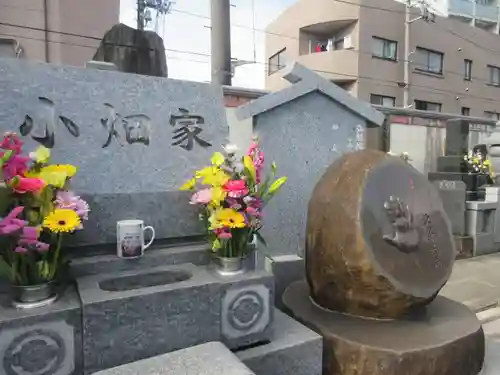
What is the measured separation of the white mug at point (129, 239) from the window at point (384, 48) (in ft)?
56.8

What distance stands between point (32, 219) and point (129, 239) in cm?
56

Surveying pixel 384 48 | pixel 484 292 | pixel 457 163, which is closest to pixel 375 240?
pixel 484 292

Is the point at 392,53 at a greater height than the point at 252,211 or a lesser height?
greater

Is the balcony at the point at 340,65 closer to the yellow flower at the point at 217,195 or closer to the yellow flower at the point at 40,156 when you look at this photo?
the yellow flower at the point at 217,195

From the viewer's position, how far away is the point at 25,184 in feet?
5.54

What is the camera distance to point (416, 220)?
2.63 metres

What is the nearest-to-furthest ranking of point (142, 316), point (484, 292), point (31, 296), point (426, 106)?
point (31, 296) → point (142, 316) → point (484, 292) → point (426, 106)

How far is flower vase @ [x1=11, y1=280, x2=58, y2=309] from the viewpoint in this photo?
5.43 ft

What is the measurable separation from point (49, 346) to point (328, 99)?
3.73 meters

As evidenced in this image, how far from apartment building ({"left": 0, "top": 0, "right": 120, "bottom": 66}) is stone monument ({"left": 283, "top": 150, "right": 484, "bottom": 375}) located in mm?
6936

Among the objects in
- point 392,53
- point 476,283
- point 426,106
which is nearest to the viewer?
point 476,283

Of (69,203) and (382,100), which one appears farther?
(382,100)

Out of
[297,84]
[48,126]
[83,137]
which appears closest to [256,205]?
[83,137]

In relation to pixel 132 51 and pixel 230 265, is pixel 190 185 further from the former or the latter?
pixel 132 51
